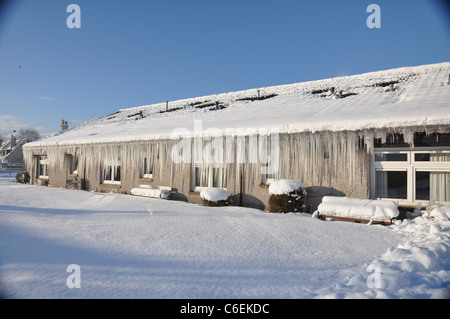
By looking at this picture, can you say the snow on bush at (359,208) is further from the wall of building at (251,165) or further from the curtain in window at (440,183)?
the curtain in window at (440,183)

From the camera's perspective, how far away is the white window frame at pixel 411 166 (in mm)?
6242

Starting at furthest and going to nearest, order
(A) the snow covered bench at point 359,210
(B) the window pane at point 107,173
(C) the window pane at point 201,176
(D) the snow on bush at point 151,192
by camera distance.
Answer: (B) the window pane at point 107,173, (D) the snow on bush at point 151,192, (C) the window pane at point 201,176, (A) the snow covered bench at point 359,210

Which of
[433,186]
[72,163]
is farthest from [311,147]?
[72,163]

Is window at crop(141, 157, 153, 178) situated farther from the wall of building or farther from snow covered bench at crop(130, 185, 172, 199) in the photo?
snow covered bench at crop(130, 185, 172, 199)

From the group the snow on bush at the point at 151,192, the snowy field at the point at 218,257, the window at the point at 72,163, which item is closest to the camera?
the snowy field at the point at 218,257

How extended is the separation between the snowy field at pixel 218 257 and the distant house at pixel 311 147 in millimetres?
1546

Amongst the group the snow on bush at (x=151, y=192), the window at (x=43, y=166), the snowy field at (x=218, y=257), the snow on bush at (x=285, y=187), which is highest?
the window at (x=43, y=166)

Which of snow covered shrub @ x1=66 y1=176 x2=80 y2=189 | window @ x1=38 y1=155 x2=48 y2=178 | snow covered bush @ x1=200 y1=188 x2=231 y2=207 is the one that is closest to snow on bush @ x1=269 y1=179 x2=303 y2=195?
snow covered bush @ x1=200 y1=188 x2=231 y2=207

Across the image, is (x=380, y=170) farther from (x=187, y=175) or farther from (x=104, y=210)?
(x=104, y=210)

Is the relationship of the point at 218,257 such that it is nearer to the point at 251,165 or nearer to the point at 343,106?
the point at 251,165

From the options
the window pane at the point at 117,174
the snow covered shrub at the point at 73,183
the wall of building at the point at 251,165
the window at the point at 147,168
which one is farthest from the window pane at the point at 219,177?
the snow covered shrub at the point at 73,183

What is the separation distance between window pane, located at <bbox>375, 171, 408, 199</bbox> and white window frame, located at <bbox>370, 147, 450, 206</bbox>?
0.09m

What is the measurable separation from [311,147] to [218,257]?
4.96m

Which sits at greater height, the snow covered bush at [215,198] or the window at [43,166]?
the window at [43,166]
